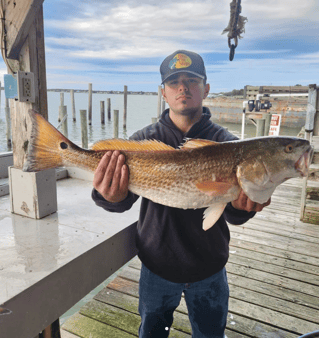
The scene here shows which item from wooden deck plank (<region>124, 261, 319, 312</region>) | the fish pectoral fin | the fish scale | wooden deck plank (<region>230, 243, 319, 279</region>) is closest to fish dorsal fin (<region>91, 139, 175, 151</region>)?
the fish scale

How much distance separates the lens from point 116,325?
10.8ft

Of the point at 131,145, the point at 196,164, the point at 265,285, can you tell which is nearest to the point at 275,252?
the point at 265,285

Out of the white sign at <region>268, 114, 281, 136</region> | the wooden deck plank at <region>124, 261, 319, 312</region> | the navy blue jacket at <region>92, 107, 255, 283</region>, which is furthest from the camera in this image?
the white sign at <region>268, 114, 281, 136</region>

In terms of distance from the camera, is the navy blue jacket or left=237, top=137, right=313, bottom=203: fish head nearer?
left=237, top=137, right=313, bottom=203: fish head

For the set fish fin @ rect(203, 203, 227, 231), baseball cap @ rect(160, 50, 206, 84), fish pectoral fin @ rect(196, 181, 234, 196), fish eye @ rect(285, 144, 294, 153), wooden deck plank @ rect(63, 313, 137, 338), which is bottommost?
wooden deck plank @ rect(63, 313, 137, 338)

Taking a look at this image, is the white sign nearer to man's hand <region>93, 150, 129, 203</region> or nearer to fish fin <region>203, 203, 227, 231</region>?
fish fin <region>203, 203, 227, 231</region>

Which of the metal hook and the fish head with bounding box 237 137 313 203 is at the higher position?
the metal hook

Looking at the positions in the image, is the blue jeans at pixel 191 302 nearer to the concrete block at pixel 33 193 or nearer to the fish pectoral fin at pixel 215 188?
the fish pectoral fin at pixel 215 188

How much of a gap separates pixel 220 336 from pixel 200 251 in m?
0.68

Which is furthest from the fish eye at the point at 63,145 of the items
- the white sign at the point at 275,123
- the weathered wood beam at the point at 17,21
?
the white sign at the point at 275,123

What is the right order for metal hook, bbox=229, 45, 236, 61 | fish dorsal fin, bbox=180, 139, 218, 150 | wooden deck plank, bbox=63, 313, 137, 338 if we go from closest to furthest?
fish dorsal fin, bbox=180, 139, 218, 150 → metal hook, bbox=229, 45, 236, 61 → wooden deck plank, bbox=63, 313, 137, 338

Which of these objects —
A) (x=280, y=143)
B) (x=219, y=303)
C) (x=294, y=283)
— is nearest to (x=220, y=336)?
(x=219, y=303)

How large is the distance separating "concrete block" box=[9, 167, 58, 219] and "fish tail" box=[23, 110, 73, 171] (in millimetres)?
1213

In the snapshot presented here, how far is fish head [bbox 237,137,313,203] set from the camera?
5.37ft
